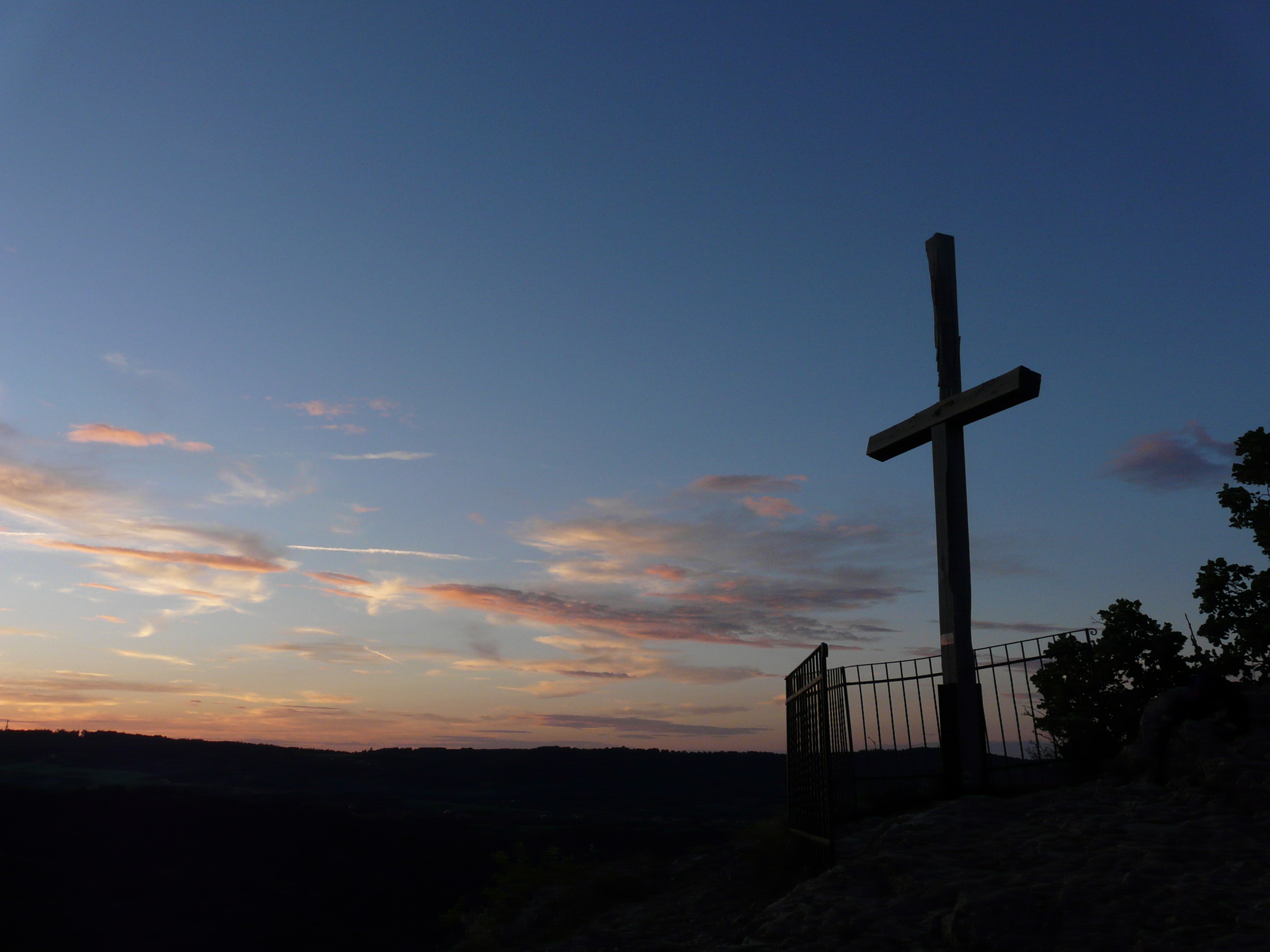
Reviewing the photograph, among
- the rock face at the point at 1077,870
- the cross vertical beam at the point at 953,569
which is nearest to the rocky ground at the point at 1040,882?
the rock face at the point at 1077,870

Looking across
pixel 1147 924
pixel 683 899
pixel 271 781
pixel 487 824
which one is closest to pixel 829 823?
pixel 683 899

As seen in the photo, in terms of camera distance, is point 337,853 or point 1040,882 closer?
point 1040,882

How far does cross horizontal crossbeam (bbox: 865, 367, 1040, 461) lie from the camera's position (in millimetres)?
10297

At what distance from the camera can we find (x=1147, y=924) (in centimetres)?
573

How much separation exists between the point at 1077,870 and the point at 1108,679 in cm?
603

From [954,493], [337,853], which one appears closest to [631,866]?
[954,493]

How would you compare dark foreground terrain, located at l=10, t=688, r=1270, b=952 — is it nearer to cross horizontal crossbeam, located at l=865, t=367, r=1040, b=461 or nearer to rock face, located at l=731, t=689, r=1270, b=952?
rock face, located at l=731, t=689, r=1270, b=952

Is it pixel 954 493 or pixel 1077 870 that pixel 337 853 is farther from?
pixel 1077 870

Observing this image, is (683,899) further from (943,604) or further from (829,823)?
(943,604)

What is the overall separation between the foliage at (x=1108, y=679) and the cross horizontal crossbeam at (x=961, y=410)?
11.9ft

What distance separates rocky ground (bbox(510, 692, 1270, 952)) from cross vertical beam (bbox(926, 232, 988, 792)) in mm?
950

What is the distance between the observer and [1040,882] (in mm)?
6570

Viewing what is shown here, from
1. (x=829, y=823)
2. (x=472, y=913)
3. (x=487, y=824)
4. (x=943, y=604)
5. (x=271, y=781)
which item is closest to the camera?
(x=829, y=823)

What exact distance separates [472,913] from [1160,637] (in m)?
10.8
